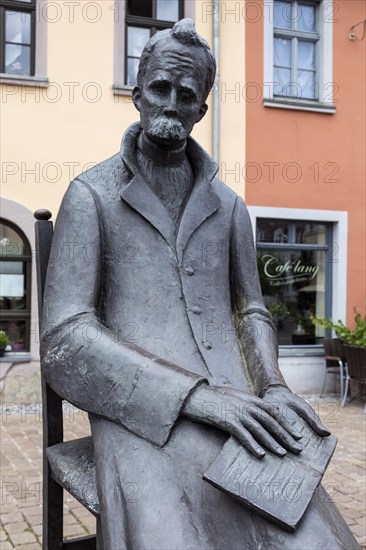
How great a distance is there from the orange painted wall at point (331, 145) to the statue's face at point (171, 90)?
270 inches

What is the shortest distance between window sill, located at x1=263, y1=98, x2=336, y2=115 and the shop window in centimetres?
168

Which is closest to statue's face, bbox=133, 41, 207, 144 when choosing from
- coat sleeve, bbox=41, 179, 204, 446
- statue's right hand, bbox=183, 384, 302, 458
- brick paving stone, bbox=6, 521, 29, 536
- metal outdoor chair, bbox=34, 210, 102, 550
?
coat sleeve, bbox=41, 179, 204, 446

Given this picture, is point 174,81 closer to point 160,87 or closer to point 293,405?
point 160,87

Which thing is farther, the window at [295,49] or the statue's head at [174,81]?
the window at [295,49]

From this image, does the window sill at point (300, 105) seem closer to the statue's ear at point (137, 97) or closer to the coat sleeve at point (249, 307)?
the coat sleeve at point (249, 307)

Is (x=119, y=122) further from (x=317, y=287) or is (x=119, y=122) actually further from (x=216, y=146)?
(x=317, y=287)

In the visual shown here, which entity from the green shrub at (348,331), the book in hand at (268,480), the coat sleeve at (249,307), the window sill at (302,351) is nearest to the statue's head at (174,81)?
the coat sleeve at (249,307)

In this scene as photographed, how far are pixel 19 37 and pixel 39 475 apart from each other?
5.99m

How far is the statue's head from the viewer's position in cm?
208

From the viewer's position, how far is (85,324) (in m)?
1.98

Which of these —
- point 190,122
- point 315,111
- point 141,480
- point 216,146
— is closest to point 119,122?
point 216,146

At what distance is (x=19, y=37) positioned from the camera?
27.3 ft

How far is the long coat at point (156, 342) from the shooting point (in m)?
1.71

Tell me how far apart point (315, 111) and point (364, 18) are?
1656 mm
